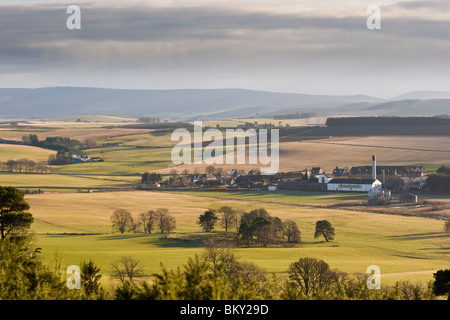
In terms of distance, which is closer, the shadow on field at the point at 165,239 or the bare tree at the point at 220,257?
the bare tree at the point at 220,257

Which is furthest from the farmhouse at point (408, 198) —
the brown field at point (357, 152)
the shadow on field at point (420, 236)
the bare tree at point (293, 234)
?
the brown field at point (357, 152)

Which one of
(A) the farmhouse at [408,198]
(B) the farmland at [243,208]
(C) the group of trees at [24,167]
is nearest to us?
(B) the farmland at [243,208]

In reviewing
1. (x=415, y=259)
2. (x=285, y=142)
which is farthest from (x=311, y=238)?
(x=285, y=142)

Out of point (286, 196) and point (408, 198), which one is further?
point (286, 196)

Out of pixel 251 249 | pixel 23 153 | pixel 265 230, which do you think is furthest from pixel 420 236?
pixel 23 153

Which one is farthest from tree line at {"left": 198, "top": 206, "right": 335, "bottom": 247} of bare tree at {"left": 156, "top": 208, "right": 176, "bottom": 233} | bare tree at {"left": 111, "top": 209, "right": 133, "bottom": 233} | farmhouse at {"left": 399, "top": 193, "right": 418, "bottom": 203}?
farmhouse at {"left": 399, "top": 193, "right": 418, "bottom": 203}

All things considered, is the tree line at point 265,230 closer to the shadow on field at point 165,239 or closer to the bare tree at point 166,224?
the bare tree at point 166,224

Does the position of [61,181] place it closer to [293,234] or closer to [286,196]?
[286,196]
